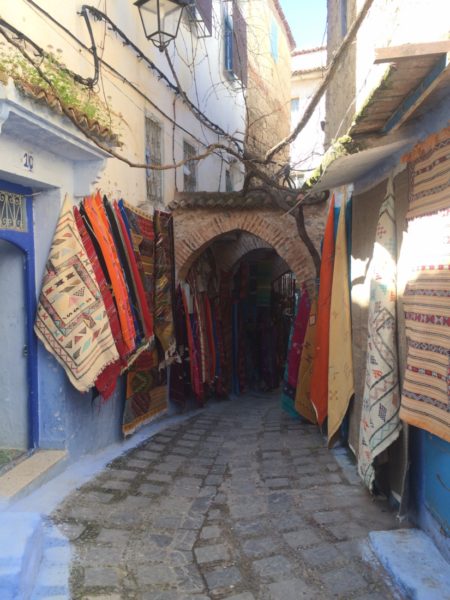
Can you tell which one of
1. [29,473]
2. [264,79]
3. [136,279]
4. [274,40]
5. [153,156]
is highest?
[274,40]

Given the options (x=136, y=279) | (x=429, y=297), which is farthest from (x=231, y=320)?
(x=429, y=297)

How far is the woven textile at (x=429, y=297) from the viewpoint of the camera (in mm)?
2787

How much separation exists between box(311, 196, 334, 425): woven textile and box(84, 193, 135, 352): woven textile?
2061 millimetres

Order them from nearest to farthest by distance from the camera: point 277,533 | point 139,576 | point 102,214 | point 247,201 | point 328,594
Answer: point 328,594, point 139,576, point 277,533, point 102,214, point 247,201

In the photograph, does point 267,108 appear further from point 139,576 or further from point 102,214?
point 139,576

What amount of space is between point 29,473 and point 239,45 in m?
10.1

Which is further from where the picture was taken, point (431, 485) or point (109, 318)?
point (109, 318)

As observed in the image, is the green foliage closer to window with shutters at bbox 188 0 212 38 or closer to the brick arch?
the brick arch

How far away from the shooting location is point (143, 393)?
245 inches

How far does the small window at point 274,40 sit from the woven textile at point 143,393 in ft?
37.8

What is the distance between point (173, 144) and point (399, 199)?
4843 millimetres

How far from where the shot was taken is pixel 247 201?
758 centimetres

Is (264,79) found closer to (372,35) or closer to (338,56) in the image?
(372,35)

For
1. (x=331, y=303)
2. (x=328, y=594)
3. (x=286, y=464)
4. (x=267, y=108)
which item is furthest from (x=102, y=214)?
(x=267, y=108)
